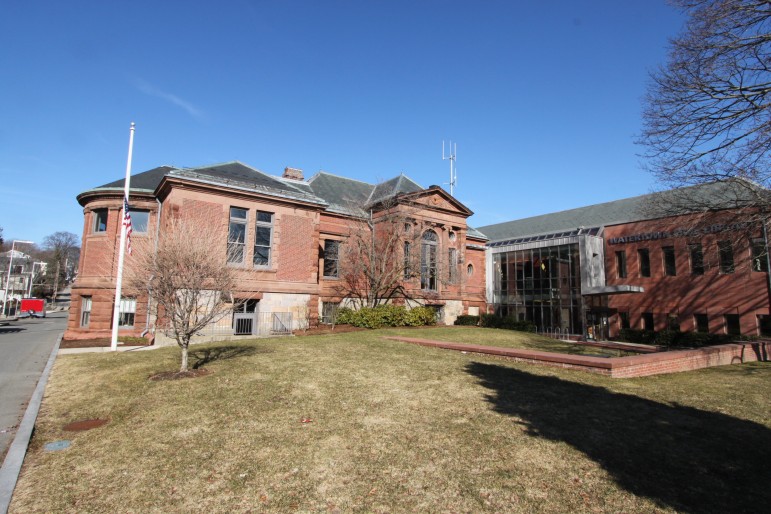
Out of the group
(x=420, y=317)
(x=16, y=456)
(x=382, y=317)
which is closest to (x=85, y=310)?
(x=382, y=317)

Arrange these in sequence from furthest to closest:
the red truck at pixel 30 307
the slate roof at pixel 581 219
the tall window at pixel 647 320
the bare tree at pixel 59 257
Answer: the bare tree at pixel 59 257, the red truck at pixel 30 307, the slate roof at pixel 581 219, the tall window at pixel 647 320

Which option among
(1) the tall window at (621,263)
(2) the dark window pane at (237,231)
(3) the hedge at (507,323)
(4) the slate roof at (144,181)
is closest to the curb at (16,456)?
(2) the dark window pane at (237,231)

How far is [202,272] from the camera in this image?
1114 cm

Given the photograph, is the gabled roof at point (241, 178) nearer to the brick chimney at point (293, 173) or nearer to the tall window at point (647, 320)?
the brick chimney at point (293, 173)

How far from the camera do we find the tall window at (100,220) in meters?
26.2

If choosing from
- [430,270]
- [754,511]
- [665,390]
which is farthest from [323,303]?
[754,511]

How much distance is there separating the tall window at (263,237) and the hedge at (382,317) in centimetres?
553

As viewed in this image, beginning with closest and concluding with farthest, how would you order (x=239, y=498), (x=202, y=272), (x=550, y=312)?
1. (x=239, y=498)
2. (x=202, y=272)
3. (x=550, y=312)

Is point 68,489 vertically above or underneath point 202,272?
underneath

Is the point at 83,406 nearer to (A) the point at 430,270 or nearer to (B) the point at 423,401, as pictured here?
(B) the point at 423,401

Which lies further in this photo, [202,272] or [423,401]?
[202,272]

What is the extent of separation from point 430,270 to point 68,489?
89.8ft

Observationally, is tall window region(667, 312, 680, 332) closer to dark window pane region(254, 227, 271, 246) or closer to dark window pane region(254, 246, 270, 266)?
dark window pane region(254, 246, 270, 266)

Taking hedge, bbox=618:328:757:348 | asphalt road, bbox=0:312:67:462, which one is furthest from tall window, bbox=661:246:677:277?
asphalt road, bbox=0:312:67:462
